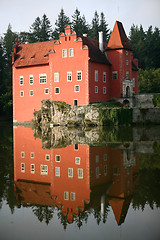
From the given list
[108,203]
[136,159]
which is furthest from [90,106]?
[108,203]

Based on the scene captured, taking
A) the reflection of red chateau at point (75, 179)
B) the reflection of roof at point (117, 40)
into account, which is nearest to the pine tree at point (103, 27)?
the reflection of roof at point (117, 40)

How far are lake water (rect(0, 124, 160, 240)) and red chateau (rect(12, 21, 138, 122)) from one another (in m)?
29.6

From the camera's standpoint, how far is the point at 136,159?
12.3 metres

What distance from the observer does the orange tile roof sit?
45897mm

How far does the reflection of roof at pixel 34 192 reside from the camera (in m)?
7.39

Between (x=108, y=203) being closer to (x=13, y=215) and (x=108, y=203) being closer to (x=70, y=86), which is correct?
(x=13, y=215)

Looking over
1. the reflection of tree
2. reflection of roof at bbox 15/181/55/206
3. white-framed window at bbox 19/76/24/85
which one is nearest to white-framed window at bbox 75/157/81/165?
reflection of roof at bbox 15/181/55/206

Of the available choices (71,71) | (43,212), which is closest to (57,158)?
(43,212)

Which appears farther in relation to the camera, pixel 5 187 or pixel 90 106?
pixel 90 106

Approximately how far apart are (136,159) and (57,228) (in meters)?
6.91

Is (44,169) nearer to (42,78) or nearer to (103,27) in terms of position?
(42,78)

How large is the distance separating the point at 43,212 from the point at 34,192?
163 cm

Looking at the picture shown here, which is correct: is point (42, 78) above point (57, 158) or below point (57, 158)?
above

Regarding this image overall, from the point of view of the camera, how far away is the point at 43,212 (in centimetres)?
664
